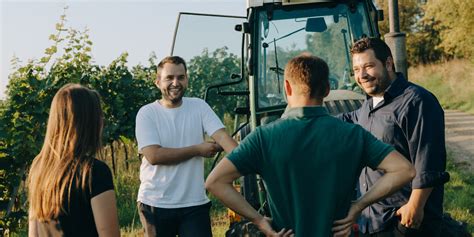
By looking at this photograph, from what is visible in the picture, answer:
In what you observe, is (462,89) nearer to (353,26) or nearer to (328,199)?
(353,26)

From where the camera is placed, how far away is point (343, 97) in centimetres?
634

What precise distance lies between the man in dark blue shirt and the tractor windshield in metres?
2.46

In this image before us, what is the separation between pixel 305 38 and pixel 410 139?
3200 mm

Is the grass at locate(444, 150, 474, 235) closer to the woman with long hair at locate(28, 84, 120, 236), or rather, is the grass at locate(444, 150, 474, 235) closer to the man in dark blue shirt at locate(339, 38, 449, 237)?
the man in dark blue shirt at locate(339, 38, 449, 237)

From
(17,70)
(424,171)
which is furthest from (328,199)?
(17,70)

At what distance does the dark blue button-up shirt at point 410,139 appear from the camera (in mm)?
3695

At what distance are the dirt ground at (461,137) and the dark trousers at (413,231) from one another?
911 centimetres

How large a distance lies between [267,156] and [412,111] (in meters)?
1.25

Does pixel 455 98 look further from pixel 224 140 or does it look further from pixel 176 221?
pixel 176 221

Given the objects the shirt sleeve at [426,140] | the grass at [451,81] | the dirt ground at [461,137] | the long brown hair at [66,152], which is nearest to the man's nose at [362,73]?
the shirt sleeve at [426,140]

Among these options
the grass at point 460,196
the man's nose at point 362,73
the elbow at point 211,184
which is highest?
the man's nose at point 362,73

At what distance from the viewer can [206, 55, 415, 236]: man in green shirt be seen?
112 inches

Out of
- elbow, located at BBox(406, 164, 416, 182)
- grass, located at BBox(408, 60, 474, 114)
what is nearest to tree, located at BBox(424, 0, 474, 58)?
grass, located at BBox(408, 60, 474, 114)

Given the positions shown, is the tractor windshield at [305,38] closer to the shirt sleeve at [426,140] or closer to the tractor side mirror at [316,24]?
the tractor side mirror at [316,24]
